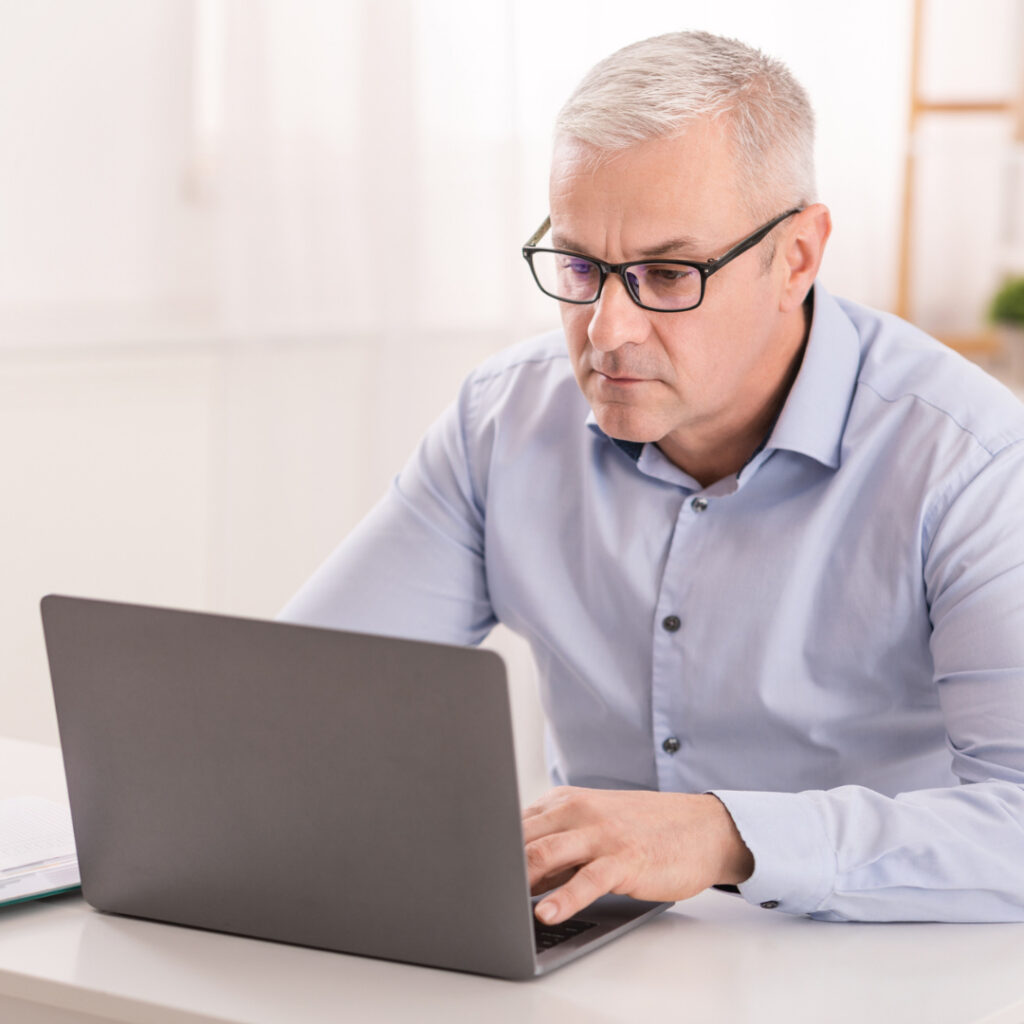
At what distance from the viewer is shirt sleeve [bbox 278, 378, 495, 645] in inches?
60.3

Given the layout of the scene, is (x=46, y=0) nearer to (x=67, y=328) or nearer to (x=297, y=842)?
(x=67, y=328)

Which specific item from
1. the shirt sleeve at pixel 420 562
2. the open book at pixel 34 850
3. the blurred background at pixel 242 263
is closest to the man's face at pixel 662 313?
the shirt sleeve at pixel 420 562

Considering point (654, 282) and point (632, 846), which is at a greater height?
point (654, 282)

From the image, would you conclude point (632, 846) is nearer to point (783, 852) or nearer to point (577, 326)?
point (783, 852)

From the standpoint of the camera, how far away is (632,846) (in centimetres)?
101

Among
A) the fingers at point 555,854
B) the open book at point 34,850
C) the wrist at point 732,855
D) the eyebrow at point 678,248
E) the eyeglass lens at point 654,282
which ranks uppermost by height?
the eyebrow at point 678,248

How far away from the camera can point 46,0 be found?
2311 millimetres

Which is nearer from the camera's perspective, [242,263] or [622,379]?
[622,379]

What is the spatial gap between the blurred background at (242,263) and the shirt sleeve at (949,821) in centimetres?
157

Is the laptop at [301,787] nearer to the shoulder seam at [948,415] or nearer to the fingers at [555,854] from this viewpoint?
the fingers at [555,854]

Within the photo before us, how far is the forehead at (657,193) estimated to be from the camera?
4.25ft

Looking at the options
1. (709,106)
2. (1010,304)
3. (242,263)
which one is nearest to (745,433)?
(709,106)

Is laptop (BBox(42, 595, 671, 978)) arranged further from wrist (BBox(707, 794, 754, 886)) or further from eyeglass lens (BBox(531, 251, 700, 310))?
eyeglass lens (BBox(531, 251, 700, 310))

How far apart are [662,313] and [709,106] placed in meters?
0.18
